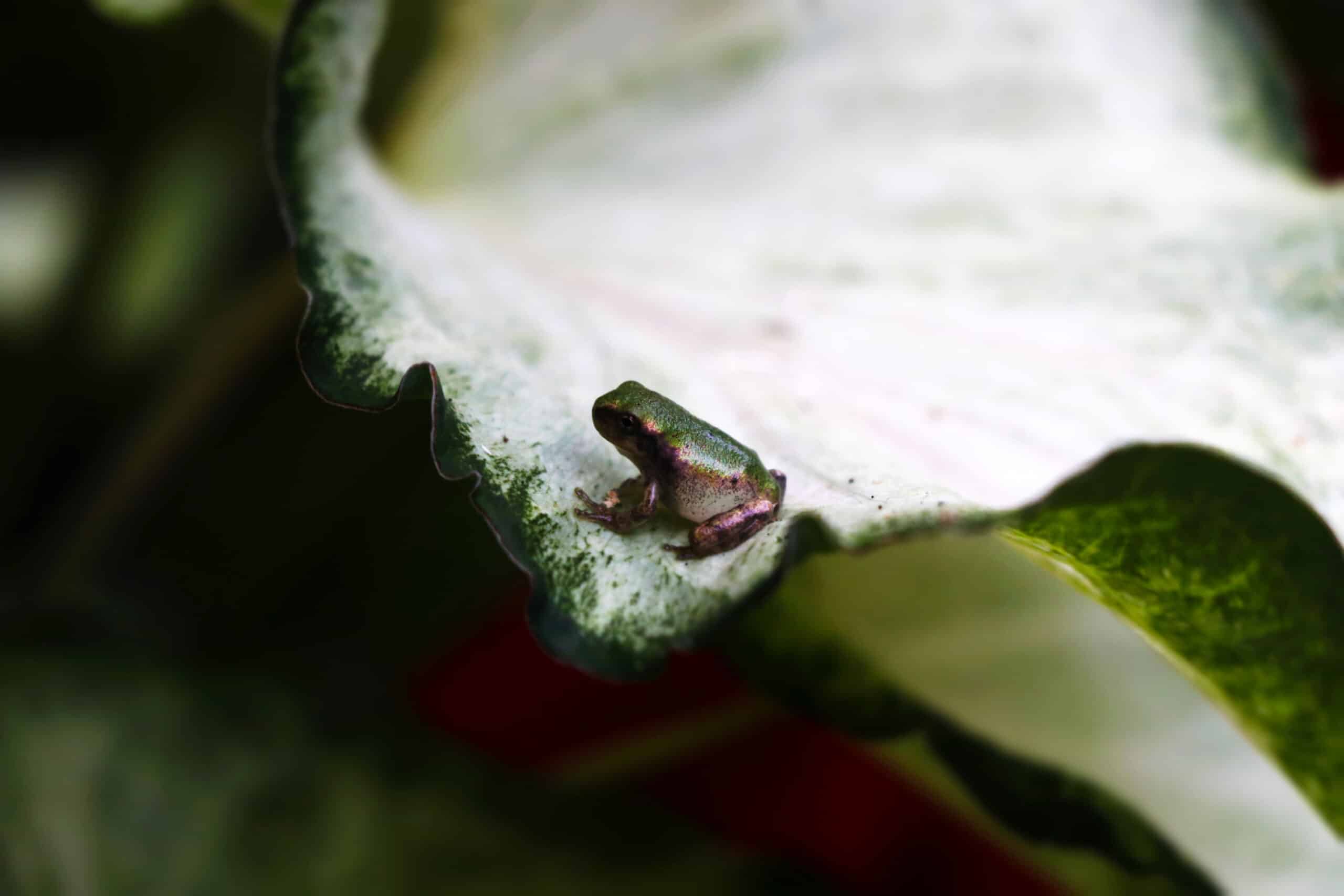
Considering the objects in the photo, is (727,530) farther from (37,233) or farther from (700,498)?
(37,233)

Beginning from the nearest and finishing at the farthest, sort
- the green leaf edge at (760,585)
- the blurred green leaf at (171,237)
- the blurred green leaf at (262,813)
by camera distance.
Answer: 1. the green leaf edge at (760,585)
2. the blurred green leaf at (262,813)
3. the blurred green leaf at (171,237)

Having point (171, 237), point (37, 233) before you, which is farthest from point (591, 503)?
point (37, 233)

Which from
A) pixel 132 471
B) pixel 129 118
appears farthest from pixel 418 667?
pixel 129 118

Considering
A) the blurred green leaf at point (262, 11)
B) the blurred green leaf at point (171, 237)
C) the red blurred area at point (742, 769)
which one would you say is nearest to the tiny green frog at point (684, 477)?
the blurred green leaf at point (262, 11)

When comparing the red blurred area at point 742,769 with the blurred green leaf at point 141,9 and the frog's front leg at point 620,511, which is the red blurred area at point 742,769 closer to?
the frog's front leg at point 620,511

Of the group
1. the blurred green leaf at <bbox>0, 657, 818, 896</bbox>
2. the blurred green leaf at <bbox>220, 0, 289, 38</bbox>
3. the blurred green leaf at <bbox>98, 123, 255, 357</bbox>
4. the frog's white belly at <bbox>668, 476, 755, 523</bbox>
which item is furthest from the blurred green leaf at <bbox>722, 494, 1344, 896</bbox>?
the blurred green leaf at <bbox>98, 123, 255, 357</bbox>

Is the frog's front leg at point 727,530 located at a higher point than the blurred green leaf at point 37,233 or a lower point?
higher

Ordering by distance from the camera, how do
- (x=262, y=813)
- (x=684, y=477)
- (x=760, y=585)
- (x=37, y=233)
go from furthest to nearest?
(x=37, y=233), (x=262, y=813), (x=684, y=477), (x=760, y=585)
